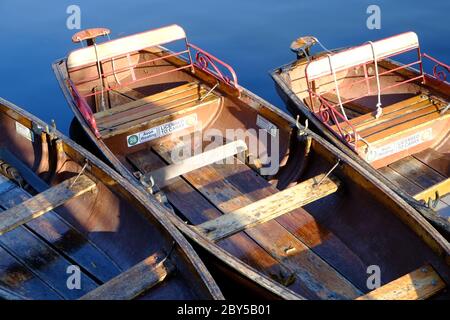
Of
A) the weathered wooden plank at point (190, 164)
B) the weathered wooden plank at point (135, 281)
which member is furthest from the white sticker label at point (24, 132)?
the weathered wooden plank at point (135, 281)

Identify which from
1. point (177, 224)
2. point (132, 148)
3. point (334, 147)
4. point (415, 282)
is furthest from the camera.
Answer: point (132, 148)

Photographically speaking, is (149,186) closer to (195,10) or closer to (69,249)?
(69,249)

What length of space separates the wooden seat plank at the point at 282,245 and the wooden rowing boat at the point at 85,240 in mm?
1346

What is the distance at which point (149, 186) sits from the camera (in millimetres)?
7512

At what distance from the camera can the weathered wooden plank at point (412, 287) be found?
6164 millimetres

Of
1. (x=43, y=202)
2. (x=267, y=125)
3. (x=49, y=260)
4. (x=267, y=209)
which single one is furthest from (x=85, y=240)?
(x=267, y=125)

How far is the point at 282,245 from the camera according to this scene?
24.5 feet

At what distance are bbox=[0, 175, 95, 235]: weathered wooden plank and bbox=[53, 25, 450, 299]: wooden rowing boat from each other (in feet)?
1.75

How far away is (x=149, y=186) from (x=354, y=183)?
7.52 feet

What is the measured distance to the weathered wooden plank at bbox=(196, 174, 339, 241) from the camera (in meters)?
6.94

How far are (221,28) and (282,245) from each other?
8.03 metres

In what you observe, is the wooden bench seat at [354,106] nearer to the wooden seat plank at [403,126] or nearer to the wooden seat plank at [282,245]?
the wooden seat plank at [403,126]

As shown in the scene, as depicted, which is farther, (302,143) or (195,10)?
(195,10)
